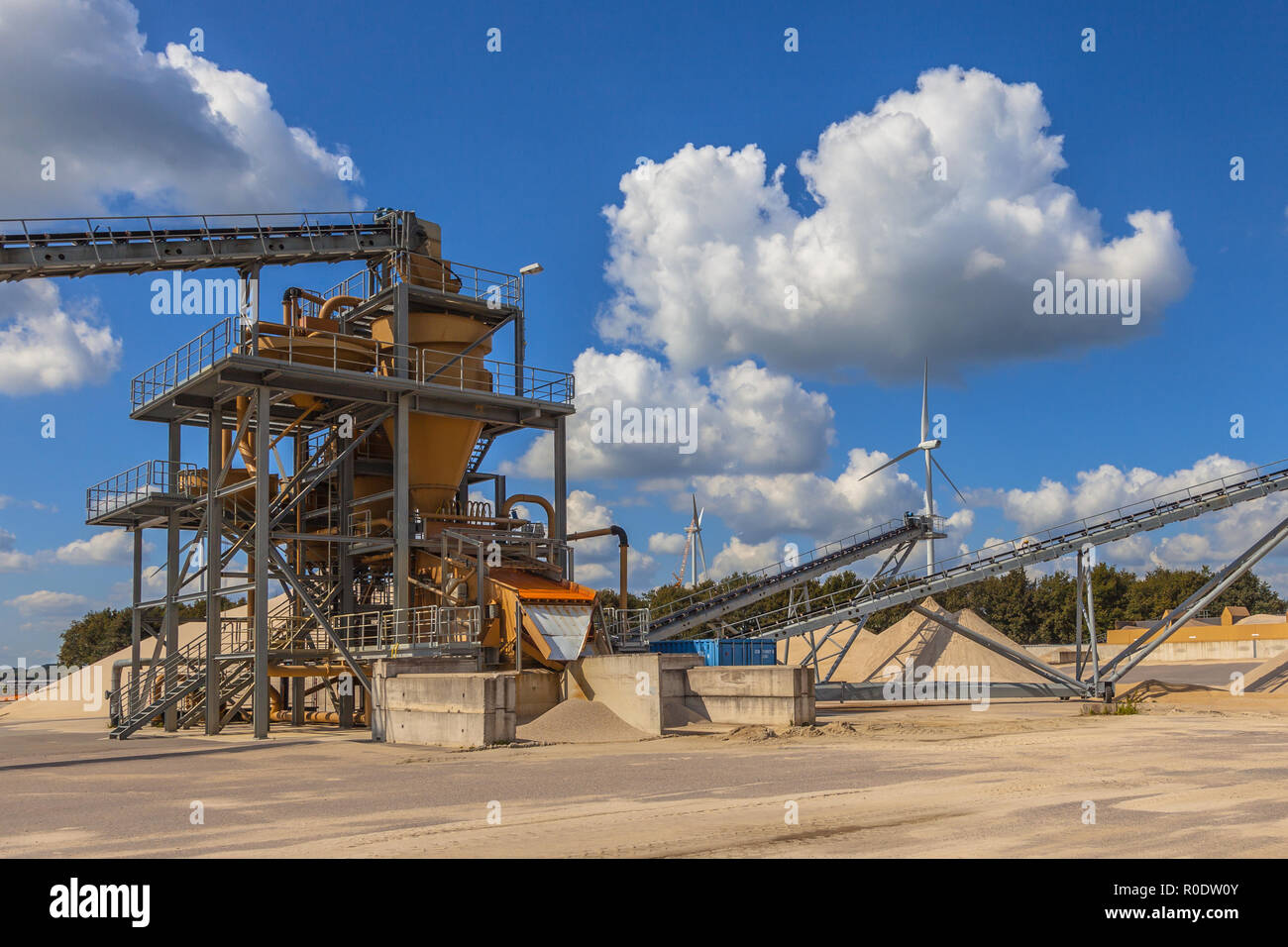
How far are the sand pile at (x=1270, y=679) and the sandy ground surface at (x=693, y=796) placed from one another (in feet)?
66.5

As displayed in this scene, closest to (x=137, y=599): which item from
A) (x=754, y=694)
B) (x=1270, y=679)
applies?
(x=754, y=694)

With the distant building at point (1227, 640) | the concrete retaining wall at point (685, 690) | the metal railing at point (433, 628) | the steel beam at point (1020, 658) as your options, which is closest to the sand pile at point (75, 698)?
the metal railing at point (433, 628)

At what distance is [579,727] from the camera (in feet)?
84.9

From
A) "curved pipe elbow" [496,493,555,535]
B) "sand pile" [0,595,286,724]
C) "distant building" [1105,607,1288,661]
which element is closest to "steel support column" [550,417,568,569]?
"curved pipe elbow" [496,493,555,535]

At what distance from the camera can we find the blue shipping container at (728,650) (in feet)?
116

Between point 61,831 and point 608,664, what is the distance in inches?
664

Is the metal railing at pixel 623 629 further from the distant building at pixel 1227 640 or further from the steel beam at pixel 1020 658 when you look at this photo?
the distant building at pixel 1227 640

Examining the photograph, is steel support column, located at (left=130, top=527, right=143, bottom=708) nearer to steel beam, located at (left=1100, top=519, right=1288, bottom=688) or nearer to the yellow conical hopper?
the yellow conical hopper

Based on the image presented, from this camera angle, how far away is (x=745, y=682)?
91.9 feet

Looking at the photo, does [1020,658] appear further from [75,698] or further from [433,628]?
[75,698]

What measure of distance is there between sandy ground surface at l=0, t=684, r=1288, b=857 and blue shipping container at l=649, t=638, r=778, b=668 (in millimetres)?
8413
